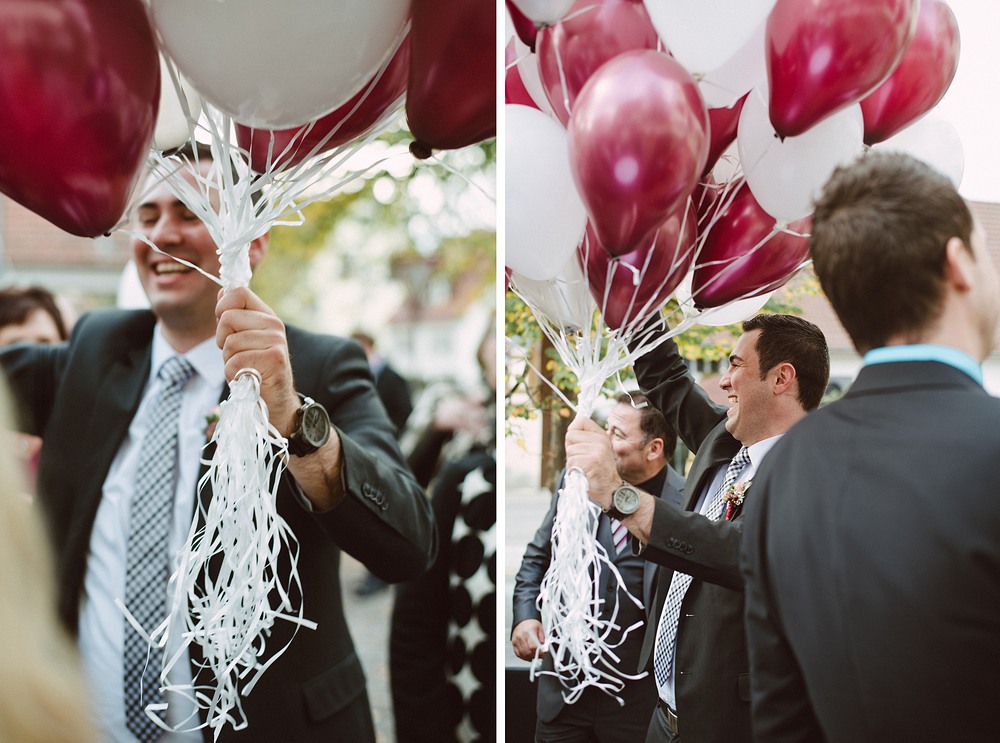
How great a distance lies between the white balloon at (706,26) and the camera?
1334mm

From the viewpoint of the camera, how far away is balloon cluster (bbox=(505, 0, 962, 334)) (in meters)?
1.25

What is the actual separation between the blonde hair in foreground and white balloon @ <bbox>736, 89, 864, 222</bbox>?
1173 mm

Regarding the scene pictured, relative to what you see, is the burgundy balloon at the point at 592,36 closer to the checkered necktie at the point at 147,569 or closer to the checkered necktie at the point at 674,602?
the checkered necktie at the point at 674,602

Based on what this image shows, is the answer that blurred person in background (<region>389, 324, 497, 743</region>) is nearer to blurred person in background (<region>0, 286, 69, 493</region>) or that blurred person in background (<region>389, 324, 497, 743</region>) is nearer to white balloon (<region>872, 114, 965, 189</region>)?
white balloon (<region>872, 114, 965, 189</region>)

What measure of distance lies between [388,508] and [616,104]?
75cm

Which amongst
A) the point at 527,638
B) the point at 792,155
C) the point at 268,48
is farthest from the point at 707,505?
the point at 268,48

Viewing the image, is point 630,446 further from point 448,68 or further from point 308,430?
point 448,68

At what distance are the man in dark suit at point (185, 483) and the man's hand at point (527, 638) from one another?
1.35 feet

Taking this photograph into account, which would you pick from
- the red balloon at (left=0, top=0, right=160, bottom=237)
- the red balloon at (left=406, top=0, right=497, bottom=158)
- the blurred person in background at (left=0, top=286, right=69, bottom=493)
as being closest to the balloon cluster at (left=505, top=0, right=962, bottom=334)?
the red balloon at (left=406, top=0, right=497, bottom=158)

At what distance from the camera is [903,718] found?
95cm

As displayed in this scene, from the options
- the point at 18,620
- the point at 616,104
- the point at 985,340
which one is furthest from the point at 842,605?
the point at 18,620

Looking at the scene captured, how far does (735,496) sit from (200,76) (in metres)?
1.22

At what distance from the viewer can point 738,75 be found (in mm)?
1453

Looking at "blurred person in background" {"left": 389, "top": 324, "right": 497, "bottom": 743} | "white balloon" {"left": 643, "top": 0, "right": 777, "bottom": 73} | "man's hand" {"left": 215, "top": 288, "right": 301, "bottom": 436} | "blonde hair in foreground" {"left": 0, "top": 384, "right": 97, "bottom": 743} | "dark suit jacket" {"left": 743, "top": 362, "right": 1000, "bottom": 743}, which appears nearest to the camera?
"blonde hair in foreground" {"left": 0, "top": 384, "right": 97, "bottom": 743}
